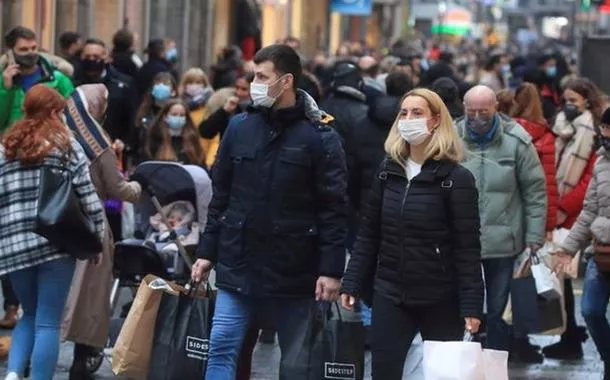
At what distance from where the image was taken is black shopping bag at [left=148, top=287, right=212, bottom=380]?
373 inches

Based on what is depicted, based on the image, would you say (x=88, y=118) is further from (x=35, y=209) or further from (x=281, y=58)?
(x=281, y=58)

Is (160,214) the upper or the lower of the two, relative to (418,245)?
lower

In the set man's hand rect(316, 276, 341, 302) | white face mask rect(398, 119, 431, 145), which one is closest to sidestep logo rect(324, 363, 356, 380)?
man's hand rect(316, 276, 341, 302)

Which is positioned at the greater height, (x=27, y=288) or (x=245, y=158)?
(x=245, y=158)

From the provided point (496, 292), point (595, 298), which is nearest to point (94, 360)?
point (496, 292)

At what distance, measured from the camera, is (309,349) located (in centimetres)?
903

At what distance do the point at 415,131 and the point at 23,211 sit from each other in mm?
2297

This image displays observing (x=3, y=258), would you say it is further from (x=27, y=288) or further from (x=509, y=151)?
(x=509, y=151)

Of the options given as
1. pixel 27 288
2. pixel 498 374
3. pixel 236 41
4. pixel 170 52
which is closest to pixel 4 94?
pixel 27 288

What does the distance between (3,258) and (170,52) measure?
14173 millimetres

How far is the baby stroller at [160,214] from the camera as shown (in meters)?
11.7

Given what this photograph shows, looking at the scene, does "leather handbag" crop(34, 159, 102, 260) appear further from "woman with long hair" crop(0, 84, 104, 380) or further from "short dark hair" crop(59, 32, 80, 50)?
"short dark hair" crop(59, 32, 80, 50)

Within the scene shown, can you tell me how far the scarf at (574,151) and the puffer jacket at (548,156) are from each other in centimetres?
82

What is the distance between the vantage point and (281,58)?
9109mm
